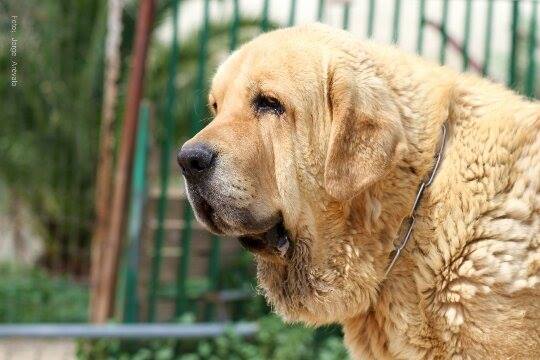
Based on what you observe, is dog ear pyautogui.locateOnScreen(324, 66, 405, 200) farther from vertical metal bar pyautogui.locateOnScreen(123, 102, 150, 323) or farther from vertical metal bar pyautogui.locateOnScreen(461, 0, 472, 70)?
vertical metal bar pyautogui.locateOnScreen(461, 0, 472, 70)

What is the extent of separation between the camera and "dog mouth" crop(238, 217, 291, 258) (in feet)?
11.6

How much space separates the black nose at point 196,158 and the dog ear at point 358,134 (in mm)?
443

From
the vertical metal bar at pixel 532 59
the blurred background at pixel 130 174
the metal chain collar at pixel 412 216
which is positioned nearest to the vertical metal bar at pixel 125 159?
the blurred background at pixel 130 174

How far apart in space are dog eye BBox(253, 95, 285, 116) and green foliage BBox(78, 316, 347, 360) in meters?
3.12

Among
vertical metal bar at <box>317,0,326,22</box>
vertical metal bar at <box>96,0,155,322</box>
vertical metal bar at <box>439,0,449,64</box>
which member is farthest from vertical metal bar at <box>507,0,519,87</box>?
vertical metal bar at <box>96,0,155,322</box>

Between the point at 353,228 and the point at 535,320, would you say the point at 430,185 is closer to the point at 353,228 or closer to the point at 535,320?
the point at 353,228

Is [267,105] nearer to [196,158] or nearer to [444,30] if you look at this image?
[196,158]

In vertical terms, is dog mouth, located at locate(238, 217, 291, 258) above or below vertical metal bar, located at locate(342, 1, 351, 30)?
below

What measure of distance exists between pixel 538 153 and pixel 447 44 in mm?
4480

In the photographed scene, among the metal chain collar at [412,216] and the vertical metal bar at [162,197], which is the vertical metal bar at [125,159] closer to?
the vertical metal bar at [162,197]

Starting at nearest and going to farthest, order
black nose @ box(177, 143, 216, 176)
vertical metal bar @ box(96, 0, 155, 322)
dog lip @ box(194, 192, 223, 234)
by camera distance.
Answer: black nose @ box(177, 143, 216, 176), dog lip @ box(194, 192, 223, 234), vertical metal bar @ box(96, 0, 155, 322)

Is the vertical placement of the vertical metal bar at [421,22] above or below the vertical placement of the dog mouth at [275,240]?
above

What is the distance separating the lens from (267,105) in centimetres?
350

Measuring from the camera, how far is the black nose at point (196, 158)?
11.0 ft
